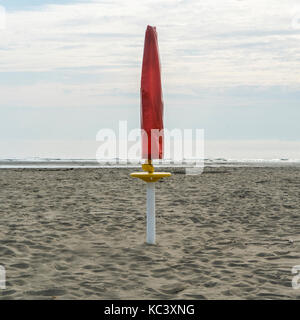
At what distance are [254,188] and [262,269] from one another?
874 cm

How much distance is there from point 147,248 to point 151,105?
209 cm

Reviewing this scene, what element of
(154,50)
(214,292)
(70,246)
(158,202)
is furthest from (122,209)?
(214,292)

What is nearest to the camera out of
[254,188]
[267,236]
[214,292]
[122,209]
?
[214,292]

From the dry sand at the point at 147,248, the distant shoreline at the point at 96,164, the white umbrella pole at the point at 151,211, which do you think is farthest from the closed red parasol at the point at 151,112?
the distant shoreline at the point at 96,164

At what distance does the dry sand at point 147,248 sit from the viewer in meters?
4.69

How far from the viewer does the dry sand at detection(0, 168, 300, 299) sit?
185 inches

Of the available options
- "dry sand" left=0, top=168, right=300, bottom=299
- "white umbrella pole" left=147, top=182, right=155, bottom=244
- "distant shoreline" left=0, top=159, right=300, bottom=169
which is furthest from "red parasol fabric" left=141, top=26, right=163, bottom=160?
"distant shoreline" left=0, top=159, right=300, bottom=169

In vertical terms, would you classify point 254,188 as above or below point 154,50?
below

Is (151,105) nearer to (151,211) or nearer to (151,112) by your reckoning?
(151,112)

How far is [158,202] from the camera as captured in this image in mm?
10883

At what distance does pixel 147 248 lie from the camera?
21.1ft

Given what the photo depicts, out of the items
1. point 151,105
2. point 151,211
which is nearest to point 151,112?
point 151,105

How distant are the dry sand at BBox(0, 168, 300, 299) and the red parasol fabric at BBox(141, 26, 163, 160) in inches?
58.8
